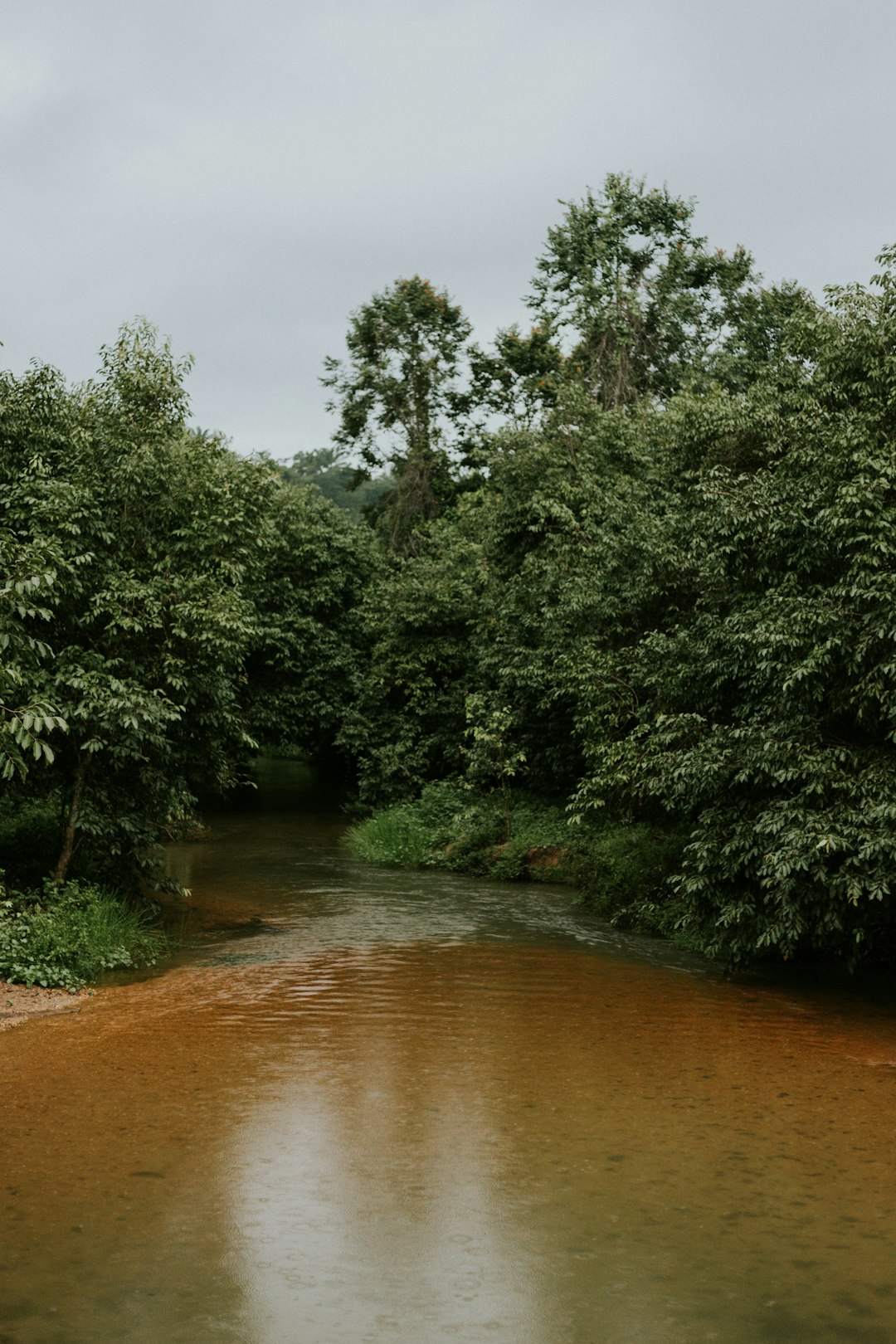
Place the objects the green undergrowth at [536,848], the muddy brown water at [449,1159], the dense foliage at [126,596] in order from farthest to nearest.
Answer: the green undergrowth at [536,848] → the dense foliage at [126,596] → the muddy brown water at [449,1159]

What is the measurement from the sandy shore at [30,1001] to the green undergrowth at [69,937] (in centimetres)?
12

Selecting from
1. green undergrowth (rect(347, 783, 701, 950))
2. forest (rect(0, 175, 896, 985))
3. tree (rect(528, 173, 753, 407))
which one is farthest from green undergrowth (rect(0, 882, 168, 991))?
tree (rect(528, 173, 753, 407))

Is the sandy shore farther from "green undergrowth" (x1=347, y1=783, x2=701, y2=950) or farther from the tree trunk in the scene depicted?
"green undergrowth" (x1=347, y1=783, x2=701, y2=950)

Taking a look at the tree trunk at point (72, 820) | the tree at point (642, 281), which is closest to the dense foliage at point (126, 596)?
the tree trunk at point (72, 820)

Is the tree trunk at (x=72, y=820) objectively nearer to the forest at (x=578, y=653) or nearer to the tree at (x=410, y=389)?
the forest at (x=578, y=653)

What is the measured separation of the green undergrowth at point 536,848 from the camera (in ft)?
53.4

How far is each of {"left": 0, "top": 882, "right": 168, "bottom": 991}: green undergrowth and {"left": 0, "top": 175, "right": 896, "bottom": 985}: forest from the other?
1.5 inches

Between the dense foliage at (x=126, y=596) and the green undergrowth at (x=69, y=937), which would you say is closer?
the green undergrowth at (x=69, y=937)

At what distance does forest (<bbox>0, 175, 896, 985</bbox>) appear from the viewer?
1066 centimetres

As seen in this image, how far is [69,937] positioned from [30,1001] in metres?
1.29

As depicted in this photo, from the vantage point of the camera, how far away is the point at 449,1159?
7.43 m

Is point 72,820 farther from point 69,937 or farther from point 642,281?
point 642,281

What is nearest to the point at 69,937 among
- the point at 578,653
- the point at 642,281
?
the point at 578,653

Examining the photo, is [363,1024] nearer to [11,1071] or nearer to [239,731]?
[11,1071]
